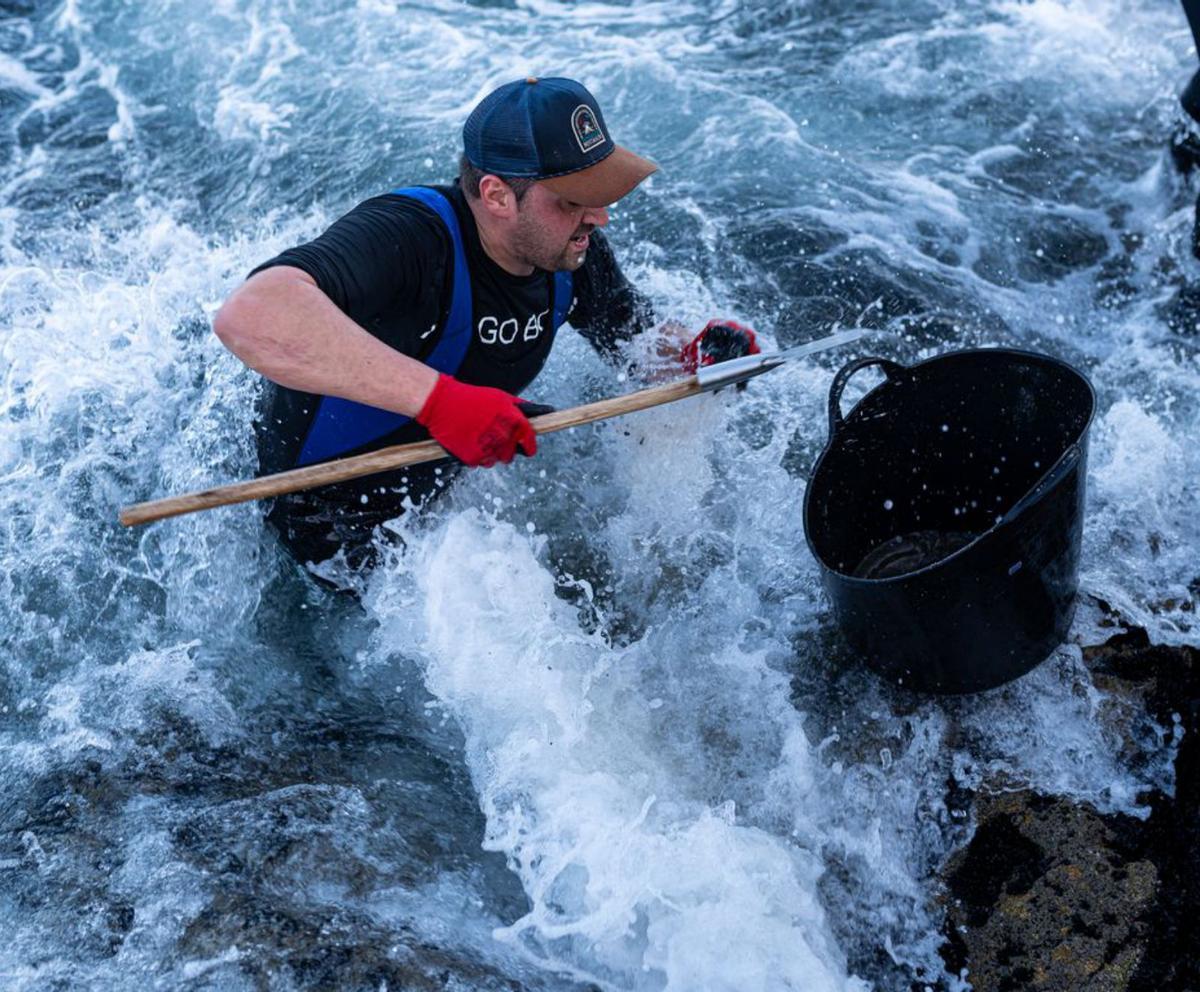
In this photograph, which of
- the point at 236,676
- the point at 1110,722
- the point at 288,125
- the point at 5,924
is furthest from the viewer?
the point at 288,125

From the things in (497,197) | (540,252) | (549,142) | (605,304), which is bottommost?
(605,304)

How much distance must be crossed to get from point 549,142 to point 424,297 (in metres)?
0.49

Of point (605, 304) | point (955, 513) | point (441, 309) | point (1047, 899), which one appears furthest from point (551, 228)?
point (1047, 899)

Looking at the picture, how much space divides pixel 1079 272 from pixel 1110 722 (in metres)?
2.75

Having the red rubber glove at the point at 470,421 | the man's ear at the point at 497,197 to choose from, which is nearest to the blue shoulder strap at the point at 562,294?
the man's ear at the point at 497,197

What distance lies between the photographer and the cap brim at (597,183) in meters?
2.74

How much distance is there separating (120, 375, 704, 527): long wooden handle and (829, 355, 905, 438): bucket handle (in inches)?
13.8

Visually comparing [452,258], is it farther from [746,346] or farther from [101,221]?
[101,221]

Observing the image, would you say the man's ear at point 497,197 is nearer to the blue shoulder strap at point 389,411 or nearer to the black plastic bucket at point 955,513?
the blue shoulder strap at point 389,411

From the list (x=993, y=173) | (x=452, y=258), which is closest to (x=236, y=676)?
(x=452, y=258)

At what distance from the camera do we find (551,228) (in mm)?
2807

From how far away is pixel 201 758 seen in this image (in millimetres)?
2871

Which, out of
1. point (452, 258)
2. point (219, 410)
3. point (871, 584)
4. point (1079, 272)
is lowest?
point (1079, 272)

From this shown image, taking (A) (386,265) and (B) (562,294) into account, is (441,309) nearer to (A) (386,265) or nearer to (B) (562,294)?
(A) (386,265)
